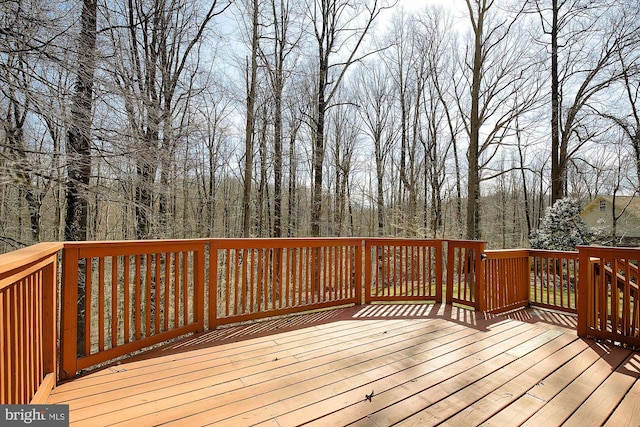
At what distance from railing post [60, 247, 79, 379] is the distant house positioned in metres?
12.4

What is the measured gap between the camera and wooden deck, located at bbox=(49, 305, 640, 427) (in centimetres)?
184

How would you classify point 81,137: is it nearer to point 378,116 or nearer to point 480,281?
point 480,281

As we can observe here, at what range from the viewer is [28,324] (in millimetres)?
1719

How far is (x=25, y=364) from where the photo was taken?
1680 millimetres

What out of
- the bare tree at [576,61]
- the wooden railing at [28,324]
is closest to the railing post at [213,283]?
the wooden railing at [28,324]

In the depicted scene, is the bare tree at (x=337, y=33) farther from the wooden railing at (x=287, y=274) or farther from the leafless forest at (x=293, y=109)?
the wooden railing at (x=287, y=274)

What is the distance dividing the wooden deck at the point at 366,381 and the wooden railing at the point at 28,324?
0.25m

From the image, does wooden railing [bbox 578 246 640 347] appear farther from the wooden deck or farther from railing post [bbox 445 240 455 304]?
railing post [bbox 445 240 455 304]

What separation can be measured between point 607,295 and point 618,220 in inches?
715

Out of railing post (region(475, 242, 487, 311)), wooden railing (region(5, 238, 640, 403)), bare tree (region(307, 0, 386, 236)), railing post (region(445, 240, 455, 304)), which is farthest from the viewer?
bare tree (region(307, 0, 386, 236))

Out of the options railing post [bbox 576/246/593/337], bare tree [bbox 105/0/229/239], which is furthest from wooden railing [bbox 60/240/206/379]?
railing post [bbox 576/246/593/337]

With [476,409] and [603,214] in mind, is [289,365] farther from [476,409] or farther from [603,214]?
[603,214]

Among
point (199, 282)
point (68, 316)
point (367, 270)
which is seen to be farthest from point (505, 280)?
point (68, 316)

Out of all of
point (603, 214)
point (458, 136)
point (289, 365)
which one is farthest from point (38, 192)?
point (603, 214)
